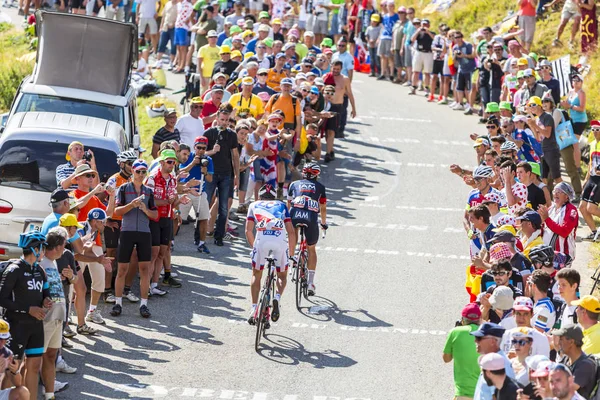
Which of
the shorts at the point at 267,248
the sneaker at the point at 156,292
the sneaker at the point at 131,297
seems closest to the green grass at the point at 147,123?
the sneaker at the point at 156,292

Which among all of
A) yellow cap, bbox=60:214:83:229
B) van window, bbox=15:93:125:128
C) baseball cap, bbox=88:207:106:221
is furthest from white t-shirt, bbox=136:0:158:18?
yellow cap, bbox=60:214:83:229

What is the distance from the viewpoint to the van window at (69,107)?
17.6m

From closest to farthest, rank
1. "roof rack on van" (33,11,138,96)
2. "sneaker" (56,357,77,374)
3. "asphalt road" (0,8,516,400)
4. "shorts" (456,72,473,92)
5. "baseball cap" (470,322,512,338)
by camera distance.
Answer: "baseball cap" (470,322,512,338), "sneaker" (56,357,77,374), "asphalt road" (0,8,516,400), "roof rack on van" (33,11,138,96), "shorts" (456,72,473,92)

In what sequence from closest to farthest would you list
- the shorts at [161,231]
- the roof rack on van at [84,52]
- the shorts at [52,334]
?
the shorts at [52,334], the shorts at [161,231], the roof rack on van at [84,52]

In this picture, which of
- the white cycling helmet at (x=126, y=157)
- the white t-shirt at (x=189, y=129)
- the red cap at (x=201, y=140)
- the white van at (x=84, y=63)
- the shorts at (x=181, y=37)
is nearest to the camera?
the white cycling helmet at (x=126, y=157)

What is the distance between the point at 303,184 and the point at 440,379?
151 inches

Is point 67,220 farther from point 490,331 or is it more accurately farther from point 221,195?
point 221,195

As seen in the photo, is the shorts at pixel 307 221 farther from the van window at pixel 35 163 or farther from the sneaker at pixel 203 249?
the van window at pixel 35 163

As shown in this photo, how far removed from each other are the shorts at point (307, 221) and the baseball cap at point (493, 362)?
6673mm

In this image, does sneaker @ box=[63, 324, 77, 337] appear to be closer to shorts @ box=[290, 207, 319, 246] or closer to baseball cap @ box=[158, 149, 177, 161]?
baseball cap @ box=[158, 149, 177, 161]

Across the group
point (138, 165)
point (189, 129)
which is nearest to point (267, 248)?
point (138, 165)

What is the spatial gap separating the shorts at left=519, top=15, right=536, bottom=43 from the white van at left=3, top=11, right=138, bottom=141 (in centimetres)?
1260

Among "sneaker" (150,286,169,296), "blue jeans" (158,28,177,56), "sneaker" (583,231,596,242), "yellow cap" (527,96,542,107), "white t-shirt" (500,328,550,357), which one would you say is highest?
"yellow cap" (527,96,542,107)

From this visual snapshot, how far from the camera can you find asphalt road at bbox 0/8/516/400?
483 inches
